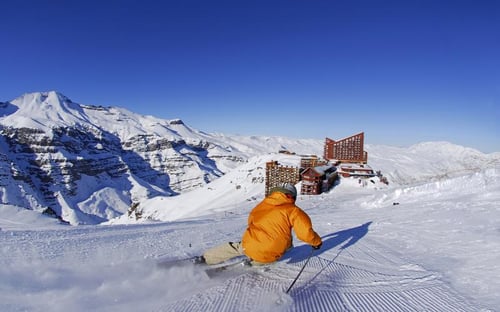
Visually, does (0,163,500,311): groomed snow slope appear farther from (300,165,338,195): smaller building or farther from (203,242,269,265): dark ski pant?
(300,165,338,195): smaller building

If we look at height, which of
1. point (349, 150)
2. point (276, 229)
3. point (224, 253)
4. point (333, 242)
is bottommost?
point (333, 242)

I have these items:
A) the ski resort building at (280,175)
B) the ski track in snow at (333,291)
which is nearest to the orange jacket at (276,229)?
the ski track in snow at (333,291)

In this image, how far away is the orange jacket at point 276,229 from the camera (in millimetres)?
4352

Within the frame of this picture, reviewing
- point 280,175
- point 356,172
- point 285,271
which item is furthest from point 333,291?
point 280,175

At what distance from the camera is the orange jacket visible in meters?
4.35

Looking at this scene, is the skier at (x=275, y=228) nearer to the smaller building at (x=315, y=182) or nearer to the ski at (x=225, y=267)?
the ski at (x=225, y=267)

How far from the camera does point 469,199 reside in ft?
31.1

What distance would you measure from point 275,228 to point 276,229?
0.8 inches

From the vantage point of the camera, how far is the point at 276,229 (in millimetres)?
4465

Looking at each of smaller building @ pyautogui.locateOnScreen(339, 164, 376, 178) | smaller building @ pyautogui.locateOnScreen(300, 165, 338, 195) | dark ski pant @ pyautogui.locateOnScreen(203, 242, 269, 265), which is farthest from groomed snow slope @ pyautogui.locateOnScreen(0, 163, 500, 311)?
smaller building @ pyautogui.locateOnScreen(339, 164, 376, 178)

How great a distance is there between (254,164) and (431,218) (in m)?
38.9

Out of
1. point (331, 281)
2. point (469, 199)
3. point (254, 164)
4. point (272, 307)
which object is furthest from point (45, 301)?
point (254, 164)

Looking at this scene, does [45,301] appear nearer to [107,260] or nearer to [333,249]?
[107,260]

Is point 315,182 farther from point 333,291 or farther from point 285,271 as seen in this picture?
point 333,291
